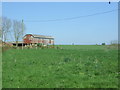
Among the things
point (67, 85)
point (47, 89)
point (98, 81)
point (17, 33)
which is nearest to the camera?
point (47, 89)

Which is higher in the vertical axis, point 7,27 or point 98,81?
point 7,27

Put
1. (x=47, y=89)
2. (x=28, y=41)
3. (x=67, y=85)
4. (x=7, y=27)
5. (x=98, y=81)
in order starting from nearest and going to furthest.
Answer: (x=47, y=89), (x=67, y=85), (x=98, y=81), (x=7, y=27), (x=28, y=41)

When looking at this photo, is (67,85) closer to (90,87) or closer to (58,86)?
(58,86)

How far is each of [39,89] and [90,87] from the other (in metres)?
1.60

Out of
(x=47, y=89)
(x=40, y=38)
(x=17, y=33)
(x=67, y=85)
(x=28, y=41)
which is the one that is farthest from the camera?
(x=40, y=38)

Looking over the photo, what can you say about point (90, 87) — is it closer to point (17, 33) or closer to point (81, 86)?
point (81, 86)

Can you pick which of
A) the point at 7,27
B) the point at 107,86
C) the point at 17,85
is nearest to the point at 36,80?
the point at 17,85

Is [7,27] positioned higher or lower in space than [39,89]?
higher

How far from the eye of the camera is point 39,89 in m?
6.65

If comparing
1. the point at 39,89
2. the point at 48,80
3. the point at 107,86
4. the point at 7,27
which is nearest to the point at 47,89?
the point at 39,89

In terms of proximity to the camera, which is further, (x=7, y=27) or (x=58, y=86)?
(x=7, y=27)

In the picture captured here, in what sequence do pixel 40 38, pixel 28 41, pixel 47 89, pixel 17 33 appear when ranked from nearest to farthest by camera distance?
pixel 47 89, pixel 17 33, pixel 28 41, pixel 40 38

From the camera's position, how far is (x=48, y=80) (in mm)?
7969

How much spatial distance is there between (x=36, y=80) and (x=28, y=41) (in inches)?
3502
